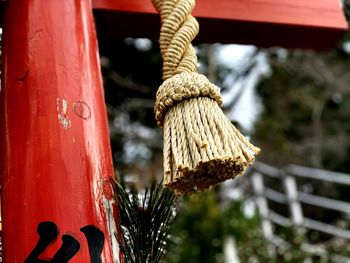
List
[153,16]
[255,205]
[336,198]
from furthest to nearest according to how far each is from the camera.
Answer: [336,198]
[255,205]
[153,16]

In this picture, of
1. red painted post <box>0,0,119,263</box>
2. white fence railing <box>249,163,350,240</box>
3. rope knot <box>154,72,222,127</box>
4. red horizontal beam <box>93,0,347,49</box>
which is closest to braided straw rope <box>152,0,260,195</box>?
rope knot <box>154,72,222,127</box>

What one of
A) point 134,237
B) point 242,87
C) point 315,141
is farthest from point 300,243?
point 315,141

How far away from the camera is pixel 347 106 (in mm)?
6902

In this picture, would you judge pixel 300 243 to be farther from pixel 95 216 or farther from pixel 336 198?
pixel 336 198

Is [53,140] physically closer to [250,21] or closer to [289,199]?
[250,21]

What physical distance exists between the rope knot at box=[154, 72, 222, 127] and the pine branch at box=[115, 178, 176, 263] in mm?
106

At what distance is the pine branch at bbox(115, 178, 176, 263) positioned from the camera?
Result: 2.84 ft

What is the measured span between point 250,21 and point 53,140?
53 centimetres

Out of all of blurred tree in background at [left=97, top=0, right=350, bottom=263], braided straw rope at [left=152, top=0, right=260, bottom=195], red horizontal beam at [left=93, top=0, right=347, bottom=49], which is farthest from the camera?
blurred tree in background at [left=97, top=0, right=350, bottom=263]

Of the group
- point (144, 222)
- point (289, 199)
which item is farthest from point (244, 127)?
point (144, 222)

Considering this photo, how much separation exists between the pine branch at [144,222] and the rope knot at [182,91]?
106 mm

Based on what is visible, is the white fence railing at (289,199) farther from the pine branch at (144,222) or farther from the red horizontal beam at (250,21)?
the pine branch at (144,222)

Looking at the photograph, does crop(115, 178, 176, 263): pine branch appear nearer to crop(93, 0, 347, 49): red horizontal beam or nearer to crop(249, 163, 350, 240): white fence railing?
crop(93, 0, 347, 49): red horizontal beam

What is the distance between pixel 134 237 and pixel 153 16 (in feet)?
1.53
